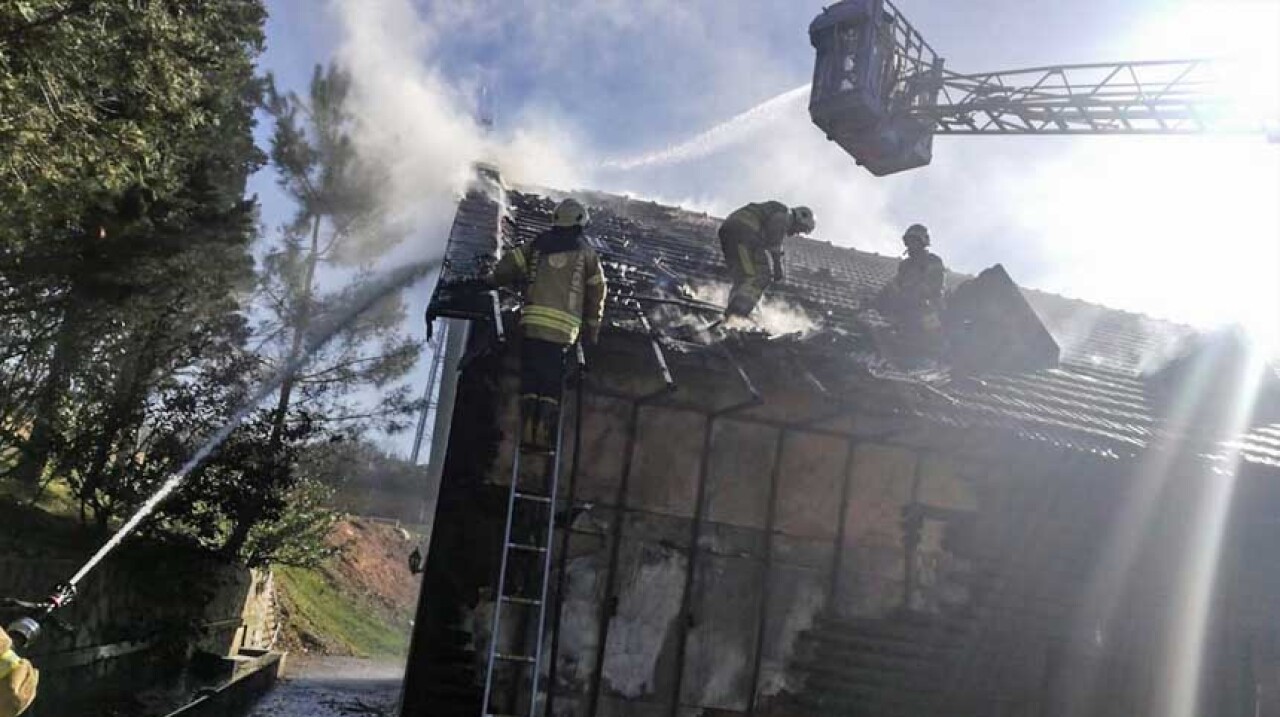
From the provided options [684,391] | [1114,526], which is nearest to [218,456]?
[684,391]

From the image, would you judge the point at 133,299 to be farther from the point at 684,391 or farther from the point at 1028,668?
the point at 1028,668

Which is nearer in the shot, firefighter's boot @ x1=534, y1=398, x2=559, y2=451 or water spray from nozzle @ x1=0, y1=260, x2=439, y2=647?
firefighter's boot @ x1=534, y1=398, x2=559, y2=451

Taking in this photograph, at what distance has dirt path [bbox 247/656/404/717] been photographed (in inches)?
524

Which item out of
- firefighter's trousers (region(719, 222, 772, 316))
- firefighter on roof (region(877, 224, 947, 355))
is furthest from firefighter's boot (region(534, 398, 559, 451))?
firefighter on roof (region(877, 224, 947, 355))

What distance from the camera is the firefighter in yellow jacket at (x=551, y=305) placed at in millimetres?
5277

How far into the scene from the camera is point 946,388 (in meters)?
6.89

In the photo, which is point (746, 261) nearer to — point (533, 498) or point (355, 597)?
point (533, 498)

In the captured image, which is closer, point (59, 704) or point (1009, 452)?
point (1009, 452)

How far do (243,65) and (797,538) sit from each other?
12889mm

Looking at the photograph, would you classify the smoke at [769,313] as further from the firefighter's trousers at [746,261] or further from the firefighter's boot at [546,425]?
the firefighter's boot at [546,425]

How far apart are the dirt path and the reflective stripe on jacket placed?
10057mm

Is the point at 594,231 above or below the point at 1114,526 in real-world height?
above

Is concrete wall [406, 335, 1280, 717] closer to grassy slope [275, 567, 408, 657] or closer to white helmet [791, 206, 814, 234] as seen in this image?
white helmet [791, 206, 814, 234]

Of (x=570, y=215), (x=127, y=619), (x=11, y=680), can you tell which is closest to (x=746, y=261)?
(x=570, y=215)
